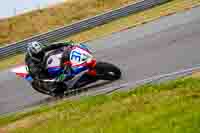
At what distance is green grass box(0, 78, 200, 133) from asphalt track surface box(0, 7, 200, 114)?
2.42m

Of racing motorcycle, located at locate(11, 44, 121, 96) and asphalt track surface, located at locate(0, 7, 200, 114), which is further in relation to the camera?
asphalt track surface, located at locate(0, 7, 200, 114)

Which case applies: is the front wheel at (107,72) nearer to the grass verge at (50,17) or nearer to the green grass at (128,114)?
the green grass at (128,114)

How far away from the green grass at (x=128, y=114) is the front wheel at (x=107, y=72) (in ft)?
5.79

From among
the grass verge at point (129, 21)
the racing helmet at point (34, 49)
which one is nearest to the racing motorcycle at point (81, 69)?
the racing helmet at point (34, 49)

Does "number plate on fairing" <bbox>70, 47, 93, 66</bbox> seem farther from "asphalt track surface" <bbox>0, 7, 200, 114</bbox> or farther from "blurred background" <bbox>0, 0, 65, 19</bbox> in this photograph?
"blurred background" <bbox>0, 0, 65, 19</bbox>

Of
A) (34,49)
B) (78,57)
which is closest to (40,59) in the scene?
(34,49)

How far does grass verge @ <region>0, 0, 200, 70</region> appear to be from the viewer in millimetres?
22473

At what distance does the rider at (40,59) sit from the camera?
1332 centimetres

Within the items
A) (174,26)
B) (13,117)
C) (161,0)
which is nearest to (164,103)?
Answer: (13,117)

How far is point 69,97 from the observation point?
1321 cm

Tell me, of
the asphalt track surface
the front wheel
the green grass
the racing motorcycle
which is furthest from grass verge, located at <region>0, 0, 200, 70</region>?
the green grass

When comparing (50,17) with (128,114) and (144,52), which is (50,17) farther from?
(128,114)

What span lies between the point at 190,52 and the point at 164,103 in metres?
5.75

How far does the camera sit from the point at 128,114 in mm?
8578
